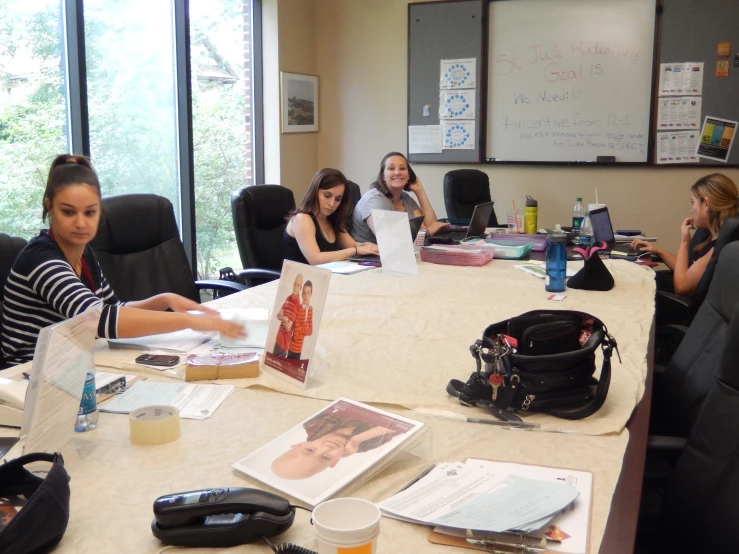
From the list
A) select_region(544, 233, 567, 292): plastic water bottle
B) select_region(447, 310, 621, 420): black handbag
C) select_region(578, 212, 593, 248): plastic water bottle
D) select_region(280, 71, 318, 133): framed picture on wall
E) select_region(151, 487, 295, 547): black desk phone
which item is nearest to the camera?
select_region(151, 487, 295, 547): black desk phone

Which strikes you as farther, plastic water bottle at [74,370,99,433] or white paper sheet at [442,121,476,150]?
white paper sheet at [442,121,476,150]

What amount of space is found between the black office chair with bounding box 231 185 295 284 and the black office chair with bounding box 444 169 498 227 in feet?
5.20

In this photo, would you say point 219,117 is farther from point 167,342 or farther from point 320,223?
A: point 167,342

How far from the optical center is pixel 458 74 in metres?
5.22

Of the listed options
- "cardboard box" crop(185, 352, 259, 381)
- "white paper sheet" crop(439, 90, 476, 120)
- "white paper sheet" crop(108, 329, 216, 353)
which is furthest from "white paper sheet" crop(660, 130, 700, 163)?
"cardboard box" crop(185, 352, 259, 381)

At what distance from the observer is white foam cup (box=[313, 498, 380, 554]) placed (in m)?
0.80

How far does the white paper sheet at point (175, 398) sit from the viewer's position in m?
1.36

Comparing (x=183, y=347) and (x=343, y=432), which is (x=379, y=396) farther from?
(x=183, y=347)

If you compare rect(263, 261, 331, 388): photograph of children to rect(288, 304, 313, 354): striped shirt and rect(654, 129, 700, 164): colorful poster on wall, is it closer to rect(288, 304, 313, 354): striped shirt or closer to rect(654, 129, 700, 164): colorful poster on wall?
rect(288, 304, 313, 354): striped shirt

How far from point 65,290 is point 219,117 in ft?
9.97

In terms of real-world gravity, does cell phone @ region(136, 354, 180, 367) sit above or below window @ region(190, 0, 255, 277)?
below

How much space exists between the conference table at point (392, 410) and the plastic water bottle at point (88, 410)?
0.02m

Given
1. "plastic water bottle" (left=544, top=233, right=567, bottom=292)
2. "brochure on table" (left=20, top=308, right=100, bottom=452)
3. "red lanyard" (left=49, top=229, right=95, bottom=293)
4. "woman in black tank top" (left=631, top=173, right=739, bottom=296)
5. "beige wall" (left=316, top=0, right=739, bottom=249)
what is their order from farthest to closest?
"beige wall" (left=316, top=0, right=739, bottom=249)
"woman in black tank top" (left=631, top=173, right=739, bottom=296)
"plastic water bottle" (left=544, top=233, right=567, bottom=292)
"red lanyard" (left=49, top=229, right=95, bottom=293)
"brochure on table" (left=20, top=308, right=100, bottom=452)

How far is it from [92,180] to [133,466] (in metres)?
1.07
